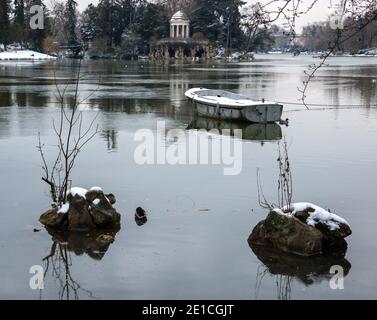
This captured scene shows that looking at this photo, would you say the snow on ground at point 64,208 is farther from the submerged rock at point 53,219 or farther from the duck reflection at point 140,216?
the duck reflection at point 140,216

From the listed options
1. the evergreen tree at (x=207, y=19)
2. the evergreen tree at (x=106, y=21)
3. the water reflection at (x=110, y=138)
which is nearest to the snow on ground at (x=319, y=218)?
the water reflection at (x=110, y=138)

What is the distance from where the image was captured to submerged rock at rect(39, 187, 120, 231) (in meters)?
8.95

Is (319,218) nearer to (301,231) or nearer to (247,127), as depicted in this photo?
(301,231)

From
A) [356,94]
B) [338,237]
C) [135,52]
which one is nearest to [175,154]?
[338,237]

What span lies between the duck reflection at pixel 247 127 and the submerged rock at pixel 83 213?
8995 millimetres

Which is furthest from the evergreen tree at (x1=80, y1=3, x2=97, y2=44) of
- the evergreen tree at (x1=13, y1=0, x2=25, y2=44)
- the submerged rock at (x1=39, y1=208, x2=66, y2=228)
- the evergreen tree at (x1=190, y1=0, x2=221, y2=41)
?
the submerged rock at (x1=39, y1=208, x2=66, y2=228)

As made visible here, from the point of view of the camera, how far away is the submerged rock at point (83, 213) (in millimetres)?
8945

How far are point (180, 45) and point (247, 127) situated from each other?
63867mm

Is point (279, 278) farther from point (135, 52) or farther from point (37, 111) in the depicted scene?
point (135, 52)

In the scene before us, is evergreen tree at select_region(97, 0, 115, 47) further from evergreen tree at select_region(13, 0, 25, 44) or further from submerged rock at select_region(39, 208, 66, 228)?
submerged rock at select_region(39, 208, 66, 228)

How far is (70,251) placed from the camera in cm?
821

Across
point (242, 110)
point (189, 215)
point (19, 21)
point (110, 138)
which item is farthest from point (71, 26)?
point (189, 215)

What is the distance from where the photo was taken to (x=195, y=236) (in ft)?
28.9
